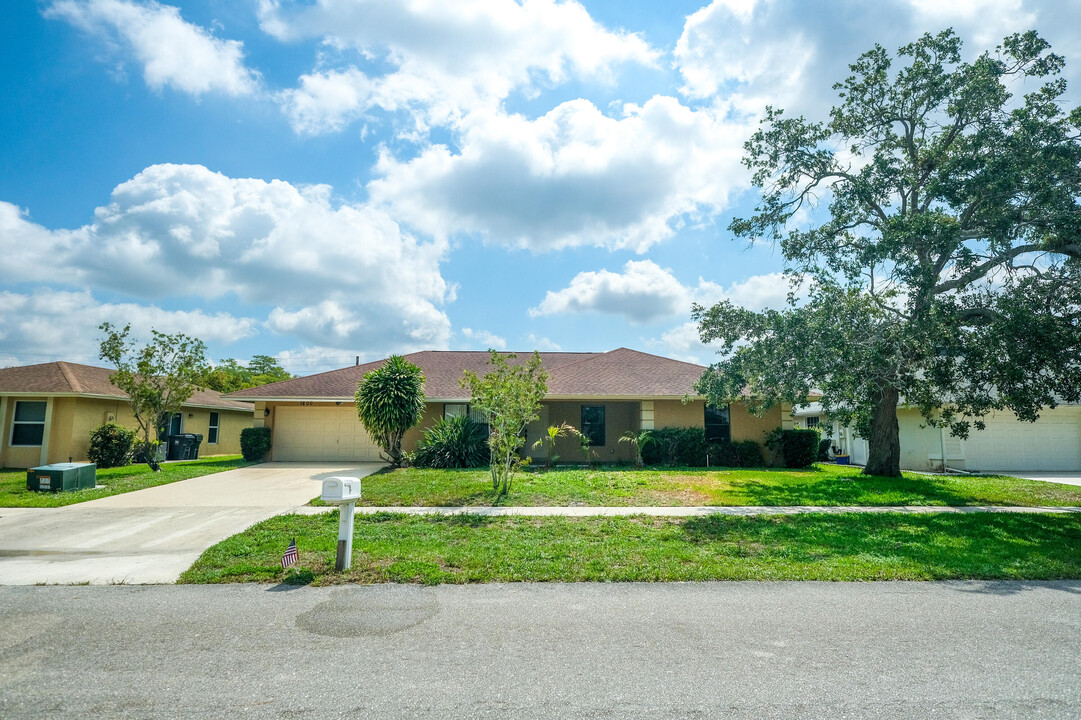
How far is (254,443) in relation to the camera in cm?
2072

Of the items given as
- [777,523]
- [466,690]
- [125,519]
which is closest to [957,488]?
[777,523]

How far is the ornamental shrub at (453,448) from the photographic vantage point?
59.0ft

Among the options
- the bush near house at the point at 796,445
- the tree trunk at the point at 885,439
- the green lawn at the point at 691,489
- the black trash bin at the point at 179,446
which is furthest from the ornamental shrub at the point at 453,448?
the black trash bin at the point at 179,446

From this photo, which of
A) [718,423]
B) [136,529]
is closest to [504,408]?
[136,529]

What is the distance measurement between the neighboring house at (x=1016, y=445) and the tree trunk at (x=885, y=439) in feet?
19.0

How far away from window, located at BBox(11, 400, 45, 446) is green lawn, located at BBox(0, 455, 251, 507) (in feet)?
5.69

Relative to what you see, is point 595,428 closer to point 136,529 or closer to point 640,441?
point 640,441

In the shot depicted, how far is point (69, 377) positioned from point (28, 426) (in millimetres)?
1979

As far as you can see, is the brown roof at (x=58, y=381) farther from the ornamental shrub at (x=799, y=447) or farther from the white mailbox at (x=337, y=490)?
the ornamental shrub at (x=799, y=447)

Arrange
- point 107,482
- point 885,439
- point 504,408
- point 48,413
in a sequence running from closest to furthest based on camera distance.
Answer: point 504,408 < point 107,482 < point 885,439 < point 48,413

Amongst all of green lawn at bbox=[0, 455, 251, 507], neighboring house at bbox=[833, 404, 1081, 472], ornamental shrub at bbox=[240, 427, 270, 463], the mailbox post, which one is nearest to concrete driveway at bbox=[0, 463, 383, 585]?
green lawn at bbox=[0, 455, 251, 507]

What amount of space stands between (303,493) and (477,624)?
944 centimetres

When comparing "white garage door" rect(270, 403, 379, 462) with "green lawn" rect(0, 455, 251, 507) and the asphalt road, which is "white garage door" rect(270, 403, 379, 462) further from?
the asphalt road

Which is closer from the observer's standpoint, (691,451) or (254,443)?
(691,451)
